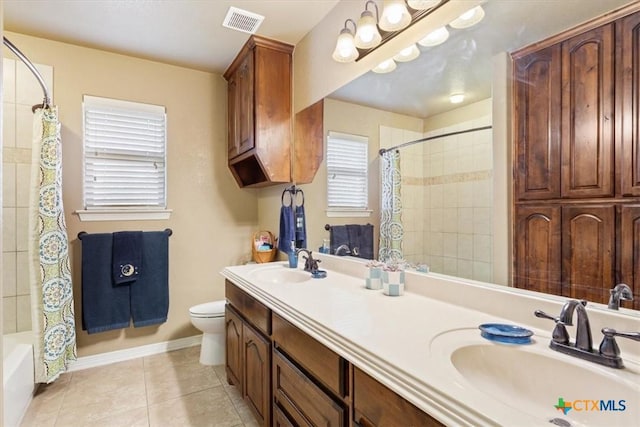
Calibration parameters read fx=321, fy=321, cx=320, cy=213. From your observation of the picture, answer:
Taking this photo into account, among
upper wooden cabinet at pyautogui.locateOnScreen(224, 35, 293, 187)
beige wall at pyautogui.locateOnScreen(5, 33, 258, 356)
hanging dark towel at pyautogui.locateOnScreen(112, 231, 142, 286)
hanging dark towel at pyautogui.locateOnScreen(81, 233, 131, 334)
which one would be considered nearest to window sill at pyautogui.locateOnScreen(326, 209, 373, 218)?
upper wooden cabinet at pyautogui.locateOnScreen(224, 35, 293, 187)

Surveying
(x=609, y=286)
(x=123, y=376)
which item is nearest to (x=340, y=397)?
(x=609, y=286)

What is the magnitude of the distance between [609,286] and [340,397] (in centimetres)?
84

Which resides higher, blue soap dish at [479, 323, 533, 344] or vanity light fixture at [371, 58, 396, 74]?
vanity light fixture at [371, 58, 396, 74]

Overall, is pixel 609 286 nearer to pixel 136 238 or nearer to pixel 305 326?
pixel 305 326

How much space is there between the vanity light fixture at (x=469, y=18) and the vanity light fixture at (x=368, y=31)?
1.35ft

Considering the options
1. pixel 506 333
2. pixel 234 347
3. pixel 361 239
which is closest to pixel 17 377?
pixel 234 347

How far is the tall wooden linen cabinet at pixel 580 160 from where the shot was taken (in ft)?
2.82

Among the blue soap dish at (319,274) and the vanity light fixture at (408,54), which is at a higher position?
the vanity light fixture at (408,54)

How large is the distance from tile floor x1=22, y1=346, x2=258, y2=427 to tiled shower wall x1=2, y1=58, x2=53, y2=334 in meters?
0.61

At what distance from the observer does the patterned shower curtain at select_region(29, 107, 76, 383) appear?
209cm

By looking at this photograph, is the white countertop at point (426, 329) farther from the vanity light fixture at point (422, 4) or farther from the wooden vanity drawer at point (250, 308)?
the vanity light fixture at point (422, 4)

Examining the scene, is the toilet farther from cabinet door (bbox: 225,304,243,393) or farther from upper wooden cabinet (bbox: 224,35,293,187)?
upper wooden cabinet (bbox: 224,35,293,187)

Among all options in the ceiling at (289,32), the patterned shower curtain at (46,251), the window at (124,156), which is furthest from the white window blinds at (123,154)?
the ceiling at (289,32)

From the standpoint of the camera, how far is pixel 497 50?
1201 mm
